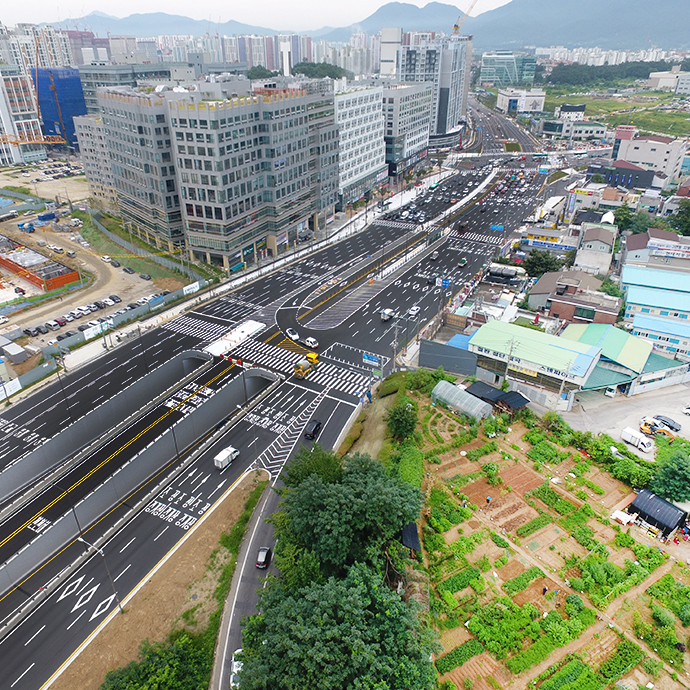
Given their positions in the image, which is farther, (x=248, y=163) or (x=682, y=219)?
(x=682, y=219)

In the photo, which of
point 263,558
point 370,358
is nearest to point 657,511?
point 263,558

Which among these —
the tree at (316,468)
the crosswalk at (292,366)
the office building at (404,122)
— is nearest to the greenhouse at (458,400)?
the crosswalk at (292,366)

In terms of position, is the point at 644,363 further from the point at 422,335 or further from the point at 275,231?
the point at 275,231

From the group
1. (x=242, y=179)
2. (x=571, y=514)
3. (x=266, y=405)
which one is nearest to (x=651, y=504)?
(x=571, y=514)

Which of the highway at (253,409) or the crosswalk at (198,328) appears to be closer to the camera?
the highway at (253,409)

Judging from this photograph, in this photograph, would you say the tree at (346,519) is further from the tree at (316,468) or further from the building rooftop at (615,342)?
the building rooftop at (615,342)

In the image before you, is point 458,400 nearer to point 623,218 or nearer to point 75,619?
point 75,619
